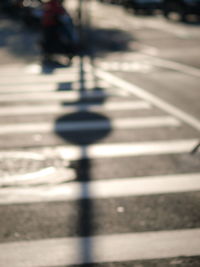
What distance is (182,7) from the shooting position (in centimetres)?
2423

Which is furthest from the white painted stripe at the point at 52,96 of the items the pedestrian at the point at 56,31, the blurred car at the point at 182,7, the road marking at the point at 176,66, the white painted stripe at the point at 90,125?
the blurred car at the point at 182,7

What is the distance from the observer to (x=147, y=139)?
7016 millimetres

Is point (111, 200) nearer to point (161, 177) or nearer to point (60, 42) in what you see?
point (161, 177)

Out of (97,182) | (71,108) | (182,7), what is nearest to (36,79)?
(71,108)

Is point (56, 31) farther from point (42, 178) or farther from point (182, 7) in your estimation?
point (182, 7)

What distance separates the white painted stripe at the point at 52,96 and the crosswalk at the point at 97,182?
0.09 m

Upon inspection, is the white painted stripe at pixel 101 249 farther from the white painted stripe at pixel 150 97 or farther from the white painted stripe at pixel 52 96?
the white painted stripe at pixel 52 96

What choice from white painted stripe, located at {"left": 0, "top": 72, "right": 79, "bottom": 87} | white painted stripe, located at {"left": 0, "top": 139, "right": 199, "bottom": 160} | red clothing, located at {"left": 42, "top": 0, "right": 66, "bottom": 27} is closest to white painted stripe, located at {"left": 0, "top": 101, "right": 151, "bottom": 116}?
white painted stripe, located at {"left": 0, "top": 139, "right": 199, "bottom": 160}

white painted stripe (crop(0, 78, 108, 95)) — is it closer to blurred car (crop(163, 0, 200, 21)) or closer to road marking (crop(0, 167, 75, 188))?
road marking (crop(0, 167, 75, 188))

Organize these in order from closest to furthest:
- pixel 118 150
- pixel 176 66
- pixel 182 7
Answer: pixel 118 150
pixel 176 66
pixel 182 7

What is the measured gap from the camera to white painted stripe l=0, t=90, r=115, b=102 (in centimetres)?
966

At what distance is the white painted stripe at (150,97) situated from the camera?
7.86 m

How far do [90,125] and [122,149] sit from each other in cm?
138

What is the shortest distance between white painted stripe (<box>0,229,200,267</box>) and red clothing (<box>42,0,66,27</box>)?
10176 mm
